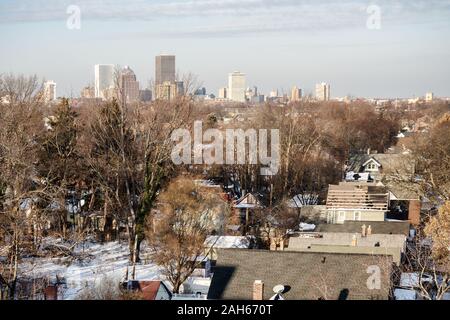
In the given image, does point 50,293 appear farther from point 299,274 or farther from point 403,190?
point 403,190

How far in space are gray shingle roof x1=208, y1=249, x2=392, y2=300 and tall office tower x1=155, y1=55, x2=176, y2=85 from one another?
24.9ft

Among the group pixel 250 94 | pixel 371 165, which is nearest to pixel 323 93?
pixel 250 94

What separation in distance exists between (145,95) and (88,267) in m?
4.88

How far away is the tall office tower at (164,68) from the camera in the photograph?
15.2 m

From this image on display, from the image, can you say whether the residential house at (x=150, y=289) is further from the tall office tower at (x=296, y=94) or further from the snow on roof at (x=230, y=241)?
the tall office tower at (x=296, y=94)

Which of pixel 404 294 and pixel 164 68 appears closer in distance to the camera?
pixel 404 294

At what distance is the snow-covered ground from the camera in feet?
33.8

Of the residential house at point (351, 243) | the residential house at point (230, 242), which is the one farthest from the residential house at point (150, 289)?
the residential house at point (230, 242)

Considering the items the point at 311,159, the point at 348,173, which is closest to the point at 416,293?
the point at 311,159

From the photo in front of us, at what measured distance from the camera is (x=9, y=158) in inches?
436

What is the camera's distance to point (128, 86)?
14.1 m

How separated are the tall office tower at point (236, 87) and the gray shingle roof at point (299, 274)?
1736cm

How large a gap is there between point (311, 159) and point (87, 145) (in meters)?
7.31

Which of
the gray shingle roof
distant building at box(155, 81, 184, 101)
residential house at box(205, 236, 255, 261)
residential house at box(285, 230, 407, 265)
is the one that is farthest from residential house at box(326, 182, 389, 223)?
the gray shingle roof
